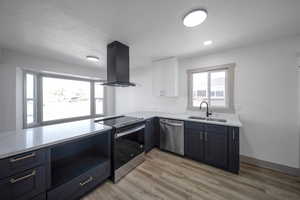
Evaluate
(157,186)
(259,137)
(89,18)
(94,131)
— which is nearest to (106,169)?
(94,131)

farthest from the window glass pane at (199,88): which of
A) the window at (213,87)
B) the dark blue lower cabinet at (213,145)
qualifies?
the dark blue lower cabinet at (213,145)

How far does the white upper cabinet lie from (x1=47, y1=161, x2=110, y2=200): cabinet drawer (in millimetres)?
2111

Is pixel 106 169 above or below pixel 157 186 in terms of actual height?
above

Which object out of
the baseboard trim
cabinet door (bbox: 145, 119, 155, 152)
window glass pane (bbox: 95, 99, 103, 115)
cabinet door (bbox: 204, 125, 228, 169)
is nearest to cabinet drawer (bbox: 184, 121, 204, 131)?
cabinet door (bbox: 204, 125, 228, 169)

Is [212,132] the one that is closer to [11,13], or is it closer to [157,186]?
[157,186]

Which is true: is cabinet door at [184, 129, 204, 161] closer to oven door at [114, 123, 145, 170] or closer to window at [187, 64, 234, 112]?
window at [187, 64, 234, 112]

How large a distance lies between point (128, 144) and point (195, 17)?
221 cm

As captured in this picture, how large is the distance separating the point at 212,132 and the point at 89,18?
2682 millimetres

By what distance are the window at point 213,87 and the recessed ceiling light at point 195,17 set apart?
152 centimetres

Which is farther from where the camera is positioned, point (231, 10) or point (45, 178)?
point (231, 10)

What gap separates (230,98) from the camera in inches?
99.0

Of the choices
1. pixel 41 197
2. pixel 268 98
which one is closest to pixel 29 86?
pixel 41 197

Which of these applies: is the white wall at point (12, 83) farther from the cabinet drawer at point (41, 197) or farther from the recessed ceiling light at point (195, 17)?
the recessed ceiling light at point (195, 17)

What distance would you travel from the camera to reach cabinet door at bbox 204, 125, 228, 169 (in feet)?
6.76
